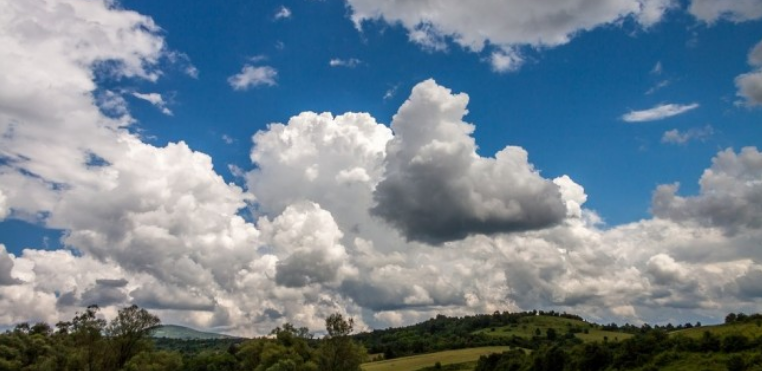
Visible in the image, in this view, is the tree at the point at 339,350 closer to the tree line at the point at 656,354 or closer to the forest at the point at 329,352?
the forest at the point at 329,352

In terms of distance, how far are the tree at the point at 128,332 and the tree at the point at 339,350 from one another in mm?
37505

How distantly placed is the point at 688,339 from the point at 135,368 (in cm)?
9699

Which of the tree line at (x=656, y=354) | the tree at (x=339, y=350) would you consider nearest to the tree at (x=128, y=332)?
the tree at (x=339, y=350)

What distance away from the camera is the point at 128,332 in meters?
117

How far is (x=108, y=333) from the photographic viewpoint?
116 m

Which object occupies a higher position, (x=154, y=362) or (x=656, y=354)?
(x=154, y=362)

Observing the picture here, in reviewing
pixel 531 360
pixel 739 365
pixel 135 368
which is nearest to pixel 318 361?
pixel 135 368

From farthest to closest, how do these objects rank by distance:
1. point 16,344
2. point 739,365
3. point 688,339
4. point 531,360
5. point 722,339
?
point 16,344, point 531,360, point 688,339, point 722,339, point 739,365

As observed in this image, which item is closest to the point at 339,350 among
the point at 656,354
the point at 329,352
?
the point at 329,352

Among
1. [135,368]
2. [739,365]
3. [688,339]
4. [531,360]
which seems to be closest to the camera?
[739,365]

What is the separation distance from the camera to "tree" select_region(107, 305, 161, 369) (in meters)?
116

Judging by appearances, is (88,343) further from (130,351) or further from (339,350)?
(339,350)

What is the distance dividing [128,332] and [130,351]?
4.23 meters

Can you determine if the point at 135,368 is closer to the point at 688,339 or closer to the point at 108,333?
the point at 108,333
